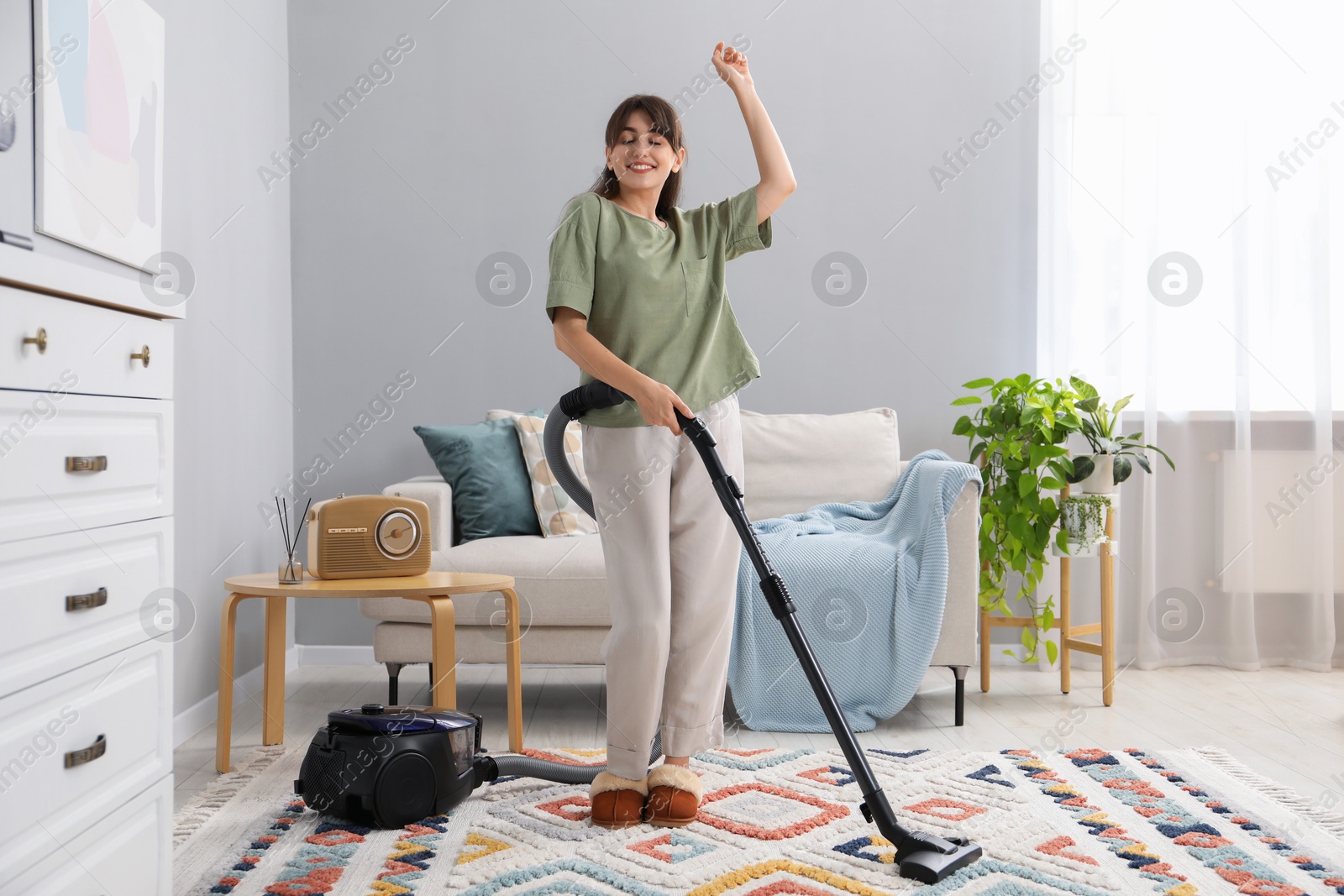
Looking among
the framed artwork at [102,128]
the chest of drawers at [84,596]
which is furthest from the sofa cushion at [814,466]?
the chest of drawers at [84,596]

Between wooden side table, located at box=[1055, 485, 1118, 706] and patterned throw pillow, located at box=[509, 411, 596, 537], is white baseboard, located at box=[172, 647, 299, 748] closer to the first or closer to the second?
patterned throw pillow, located at box=[509, 411, 596, 537]

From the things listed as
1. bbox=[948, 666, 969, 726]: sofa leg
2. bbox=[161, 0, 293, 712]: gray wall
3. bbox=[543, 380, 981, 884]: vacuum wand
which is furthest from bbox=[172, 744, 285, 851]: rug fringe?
bbox=[948, 666, 969, 726]: sofa leg

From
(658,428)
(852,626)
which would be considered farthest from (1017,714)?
(658,428)

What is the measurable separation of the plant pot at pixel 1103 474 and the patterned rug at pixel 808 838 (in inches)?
36.7

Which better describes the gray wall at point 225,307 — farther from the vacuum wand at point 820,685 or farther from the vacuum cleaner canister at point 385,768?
the vacuum wand at point 820,685

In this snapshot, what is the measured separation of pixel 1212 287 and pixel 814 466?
56.5 inches

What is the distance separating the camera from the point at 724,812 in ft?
6.07

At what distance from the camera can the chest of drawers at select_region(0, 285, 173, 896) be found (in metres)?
1.02

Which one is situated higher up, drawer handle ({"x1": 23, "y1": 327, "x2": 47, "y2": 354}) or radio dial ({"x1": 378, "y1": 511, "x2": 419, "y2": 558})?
drawer handle ({"x1": 23, "y1": 327, "x2": 47, "y2": 354})

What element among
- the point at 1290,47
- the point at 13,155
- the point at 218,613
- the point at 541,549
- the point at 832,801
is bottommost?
the point at 832,801

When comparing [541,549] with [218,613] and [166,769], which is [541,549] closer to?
[218,613]

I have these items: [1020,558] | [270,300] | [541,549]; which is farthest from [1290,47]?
[270,300]

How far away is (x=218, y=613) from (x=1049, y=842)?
6.92ft

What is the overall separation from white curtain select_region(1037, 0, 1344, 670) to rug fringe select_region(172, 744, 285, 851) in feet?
8.04
